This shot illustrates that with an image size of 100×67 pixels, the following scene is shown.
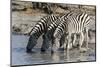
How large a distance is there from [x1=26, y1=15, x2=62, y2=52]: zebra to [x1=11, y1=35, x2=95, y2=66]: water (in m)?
0.05

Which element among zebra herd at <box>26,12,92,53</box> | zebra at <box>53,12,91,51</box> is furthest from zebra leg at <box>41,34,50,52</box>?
zebra at <box>53,12,91,51</box>

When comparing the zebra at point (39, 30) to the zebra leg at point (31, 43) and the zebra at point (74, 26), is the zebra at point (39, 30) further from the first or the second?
the zebra at point (74, 26)

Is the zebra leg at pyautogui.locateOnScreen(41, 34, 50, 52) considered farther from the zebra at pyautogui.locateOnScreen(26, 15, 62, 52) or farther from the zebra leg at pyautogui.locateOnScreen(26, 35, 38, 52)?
the zebra leg at pyautogui.locateOnScreen(26, 35, 38, 52)

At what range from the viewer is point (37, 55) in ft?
7.89

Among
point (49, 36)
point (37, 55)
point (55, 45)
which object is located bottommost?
point (37, 55)

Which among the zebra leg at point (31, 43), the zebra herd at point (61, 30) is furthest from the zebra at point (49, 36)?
the zebra leg at point (31, 43)

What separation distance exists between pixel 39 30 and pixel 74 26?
0.47 metres

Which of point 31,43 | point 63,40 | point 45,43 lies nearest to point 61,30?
point 63,40

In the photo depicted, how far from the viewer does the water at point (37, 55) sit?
2312 millimetres

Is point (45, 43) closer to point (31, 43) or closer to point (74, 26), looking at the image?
point (31, 43)

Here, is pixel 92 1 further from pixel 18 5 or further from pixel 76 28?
pixel 18 5

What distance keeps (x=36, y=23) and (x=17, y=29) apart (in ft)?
0.79

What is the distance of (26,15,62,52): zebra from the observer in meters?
2.38

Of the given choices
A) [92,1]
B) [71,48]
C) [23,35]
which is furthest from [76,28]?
[23,35]
